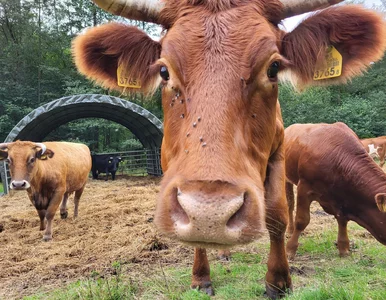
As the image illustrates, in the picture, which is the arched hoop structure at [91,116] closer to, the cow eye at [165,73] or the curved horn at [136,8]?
the curved horn at [136,8]

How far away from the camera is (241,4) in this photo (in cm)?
243

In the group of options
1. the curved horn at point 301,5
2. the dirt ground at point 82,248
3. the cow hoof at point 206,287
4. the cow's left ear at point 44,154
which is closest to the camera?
the curved horn at point 301,5

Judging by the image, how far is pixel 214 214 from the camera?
1615 millimetres

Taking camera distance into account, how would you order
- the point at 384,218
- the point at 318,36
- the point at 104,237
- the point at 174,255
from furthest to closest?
1. the point at 104,237
2. the point at 174,255
3. the point at 384,218
4. the point at 318,36

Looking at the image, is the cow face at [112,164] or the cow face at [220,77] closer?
the cow face at [220,77]

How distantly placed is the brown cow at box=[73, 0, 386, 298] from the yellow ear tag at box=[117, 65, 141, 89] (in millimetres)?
11

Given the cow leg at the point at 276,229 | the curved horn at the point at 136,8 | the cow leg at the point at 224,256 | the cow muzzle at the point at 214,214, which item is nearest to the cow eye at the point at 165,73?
the curved horn at the point at 136,8

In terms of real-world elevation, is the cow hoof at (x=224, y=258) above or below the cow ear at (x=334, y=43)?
below

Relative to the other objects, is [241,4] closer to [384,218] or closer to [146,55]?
[146,55]

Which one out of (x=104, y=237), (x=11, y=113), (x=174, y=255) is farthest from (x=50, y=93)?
(x=174, y=255)

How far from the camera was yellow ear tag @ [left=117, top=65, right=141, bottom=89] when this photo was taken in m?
3.15

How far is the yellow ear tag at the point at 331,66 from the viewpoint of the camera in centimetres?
283

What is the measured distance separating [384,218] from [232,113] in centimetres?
290

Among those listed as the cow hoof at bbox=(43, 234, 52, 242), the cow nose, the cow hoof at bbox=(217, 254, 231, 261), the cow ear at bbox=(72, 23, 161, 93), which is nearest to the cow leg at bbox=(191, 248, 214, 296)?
the cow hoof at bbox=(217, 254, 231, 261)
